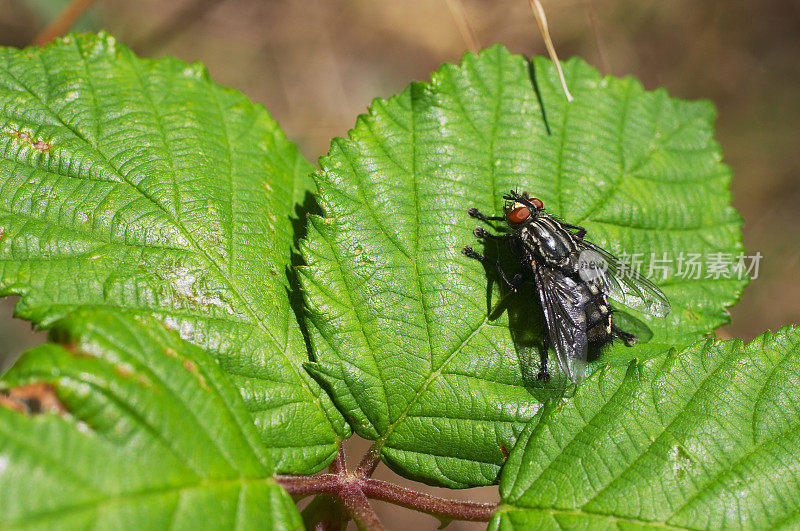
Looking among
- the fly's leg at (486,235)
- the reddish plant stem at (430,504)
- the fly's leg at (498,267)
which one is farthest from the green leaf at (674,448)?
the fly's leg at (486,235)

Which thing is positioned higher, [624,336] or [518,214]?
[518,214]

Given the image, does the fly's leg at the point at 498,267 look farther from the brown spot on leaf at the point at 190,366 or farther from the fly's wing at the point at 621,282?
the brown spot on leaf at the point at 190,366

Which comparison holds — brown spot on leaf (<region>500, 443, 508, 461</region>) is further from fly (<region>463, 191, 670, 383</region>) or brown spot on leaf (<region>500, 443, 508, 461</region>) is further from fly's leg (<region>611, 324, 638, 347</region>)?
fly's leg (<region>611, 324, 638, 347</region>)

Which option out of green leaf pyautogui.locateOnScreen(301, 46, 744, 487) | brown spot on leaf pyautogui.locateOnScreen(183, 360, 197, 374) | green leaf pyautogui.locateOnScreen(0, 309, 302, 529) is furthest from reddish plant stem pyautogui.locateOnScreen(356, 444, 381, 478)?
brown spot on leaf pyautogui.locateOnScreen(183, 360, 197, 374)

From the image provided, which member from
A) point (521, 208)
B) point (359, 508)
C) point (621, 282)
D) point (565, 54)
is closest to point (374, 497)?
point (359, 508)

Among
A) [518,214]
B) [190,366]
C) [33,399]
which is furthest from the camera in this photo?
[518,214]

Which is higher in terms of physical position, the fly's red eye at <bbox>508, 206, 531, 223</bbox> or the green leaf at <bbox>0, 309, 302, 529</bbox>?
the fly's red eye at <bbox>508, 206, 531, 223</bbox>

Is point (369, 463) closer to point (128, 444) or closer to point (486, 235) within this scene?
point (128, 444)
